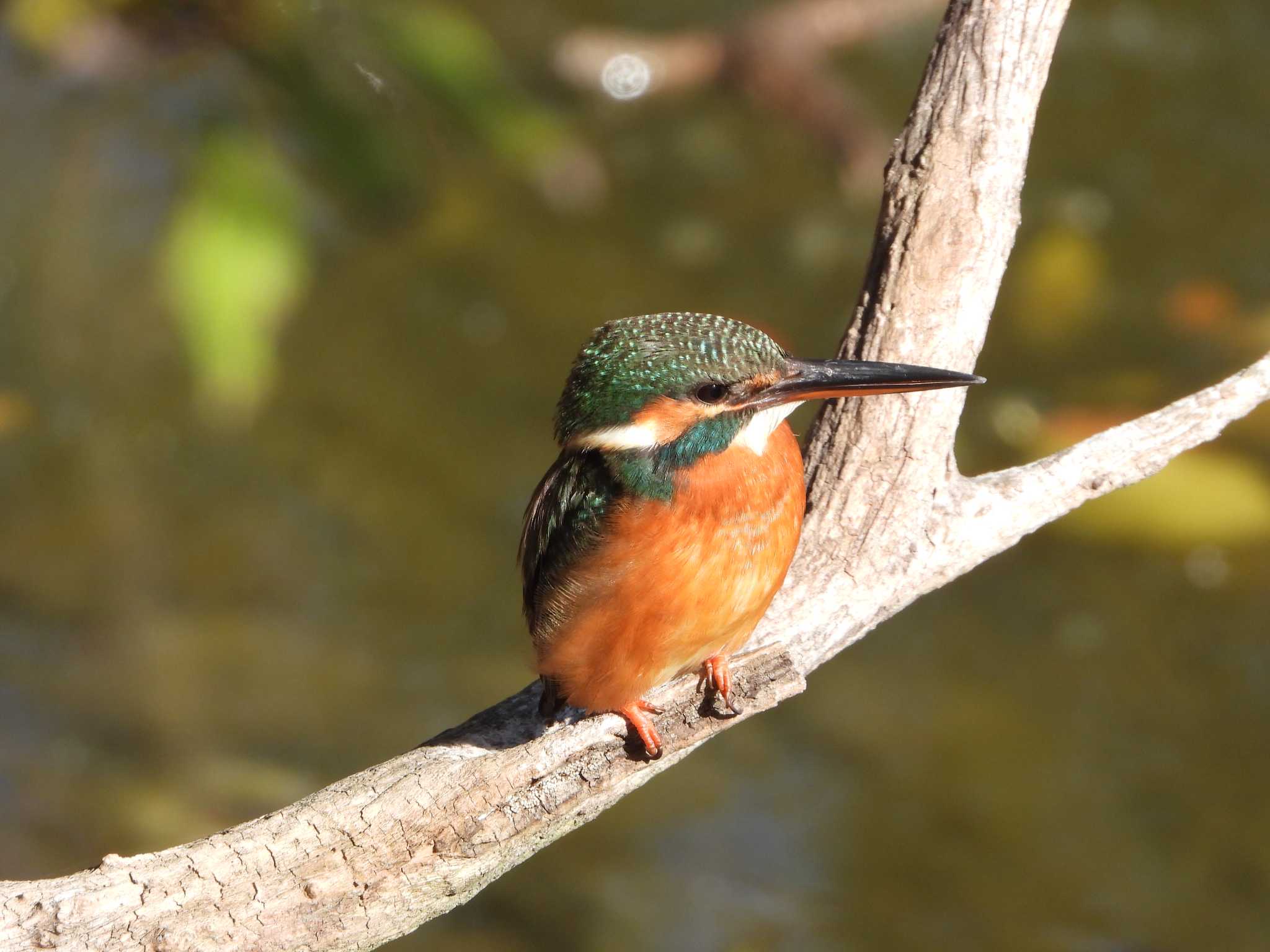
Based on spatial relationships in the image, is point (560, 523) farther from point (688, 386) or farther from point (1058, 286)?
point (1058, 286)

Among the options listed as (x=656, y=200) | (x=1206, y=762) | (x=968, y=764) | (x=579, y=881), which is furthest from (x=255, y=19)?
(x=1206, y=762)

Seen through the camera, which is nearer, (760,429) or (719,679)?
(719,679)

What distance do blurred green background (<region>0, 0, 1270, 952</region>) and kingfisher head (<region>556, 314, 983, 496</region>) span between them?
187cm

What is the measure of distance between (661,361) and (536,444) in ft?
8.34

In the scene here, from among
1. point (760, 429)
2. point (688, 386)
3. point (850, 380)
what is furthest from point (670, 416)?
point (850, 380)

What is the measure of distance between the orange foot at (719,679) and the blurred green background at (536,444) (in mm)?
1574

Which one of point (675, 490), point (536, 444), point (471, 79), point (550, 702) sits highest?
point (471, 79)

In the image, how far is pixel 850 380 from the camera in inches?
93.4

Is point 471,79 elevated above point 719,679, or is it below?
above

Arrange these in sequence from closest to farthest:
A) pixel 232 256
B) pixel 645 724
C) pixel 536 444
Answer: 1. pixel 645 724
2. pixel 232 256
3. pixel 536 444

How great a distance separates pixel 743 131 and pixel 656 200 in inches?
19.8

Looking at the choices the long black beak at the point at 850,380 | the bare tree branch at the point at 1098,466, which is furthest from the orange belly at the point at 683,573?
the bare tree branch at the point at 1098,466

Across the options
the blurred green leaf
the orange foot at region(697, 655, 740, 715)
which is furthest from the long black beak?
the blurred green leaf

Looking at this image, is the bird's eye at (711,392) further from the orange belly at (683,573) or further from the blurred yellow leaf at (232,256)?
the blurred yellow leaf at (232,256)
